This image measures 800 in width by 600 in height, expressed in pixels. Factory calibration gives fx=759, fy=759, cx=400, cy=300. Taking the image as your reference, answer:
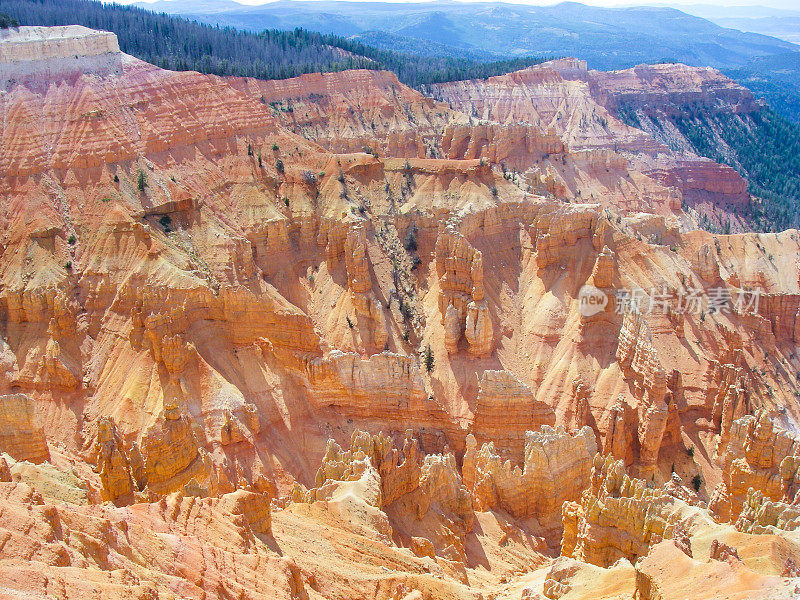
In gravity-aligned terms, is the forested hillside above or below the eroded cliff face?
above

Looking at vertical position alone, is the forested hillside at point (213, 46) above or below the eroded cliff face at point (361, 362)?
above

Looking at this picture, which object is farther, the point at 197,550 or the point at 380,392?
the point at 380,392

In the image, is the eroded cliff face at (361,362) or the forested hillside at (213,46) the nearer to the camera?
the eroded cliff face at (361,362)

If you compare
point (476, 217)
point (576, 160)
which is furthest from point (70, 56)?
point (576, 160)

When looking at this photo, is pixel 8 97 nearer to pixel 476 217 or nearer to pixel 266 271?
pixel 266 271

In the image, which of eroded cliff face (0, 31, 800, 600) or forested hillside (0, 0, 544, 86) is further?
forested hillside (0, 0, 544, 86)
